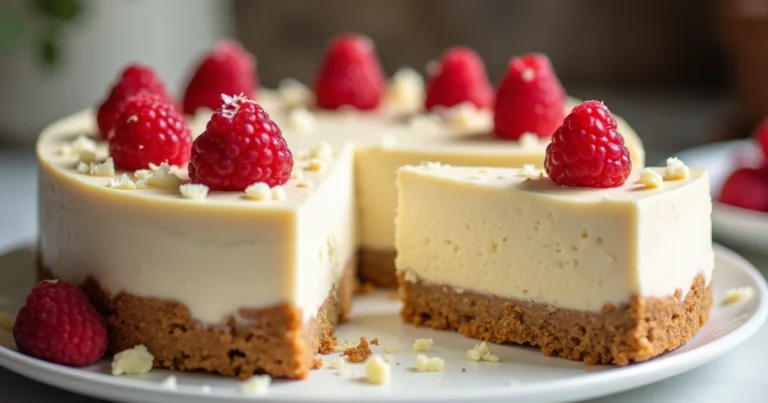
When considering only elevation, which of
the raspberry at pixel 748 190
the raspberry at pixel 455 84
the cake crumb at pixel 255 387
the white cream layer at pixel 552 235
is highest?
the raspberry at pixel 455 84

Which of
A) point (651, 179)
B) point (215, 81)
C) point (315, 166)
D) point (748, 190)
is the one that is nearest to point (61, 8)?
point (215, 81)

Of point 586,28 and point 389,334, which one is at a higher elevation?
point 586,28

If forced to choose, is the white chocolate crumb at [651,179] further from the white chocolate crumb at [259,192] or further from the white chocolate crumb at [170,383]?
the white chocolate crumb at [170,383]

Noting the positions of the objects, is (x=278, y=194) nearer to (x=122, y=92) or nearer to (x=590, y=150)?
(x=590, y=150)

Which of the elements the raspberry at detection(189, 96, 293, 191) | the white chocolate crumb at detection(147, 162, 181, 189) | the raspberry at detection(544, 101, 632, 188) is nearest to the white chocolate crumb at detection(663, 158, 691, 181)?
the raspberry at detection(544, 101, 632, 188)

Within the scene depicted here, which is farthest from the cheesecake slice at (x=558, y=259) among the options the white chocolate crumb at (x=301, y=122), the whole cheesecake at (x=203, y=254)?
the white chocolate crumb at (x=301, y=122)

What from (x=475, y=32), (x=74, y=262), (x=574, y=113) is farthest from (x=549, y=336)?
(x=475, y=32)

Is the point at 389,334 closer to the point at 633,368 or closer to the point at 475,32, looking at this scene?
the point at 633,368

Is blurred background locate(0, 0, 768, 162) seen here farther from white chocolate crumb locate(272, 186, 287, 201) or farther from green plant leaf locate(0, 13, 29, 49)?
white chocolate crumb locate(272, 186, 287, 201)
